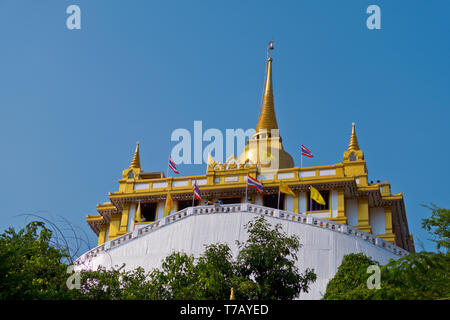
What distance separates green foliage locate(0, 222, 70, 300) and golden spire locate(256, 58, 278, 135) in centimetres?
2960

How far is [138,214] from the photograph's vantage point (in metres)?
43.5

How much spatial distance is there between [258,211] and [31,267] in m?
14.0

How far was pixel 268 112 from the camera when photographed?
5438 cm

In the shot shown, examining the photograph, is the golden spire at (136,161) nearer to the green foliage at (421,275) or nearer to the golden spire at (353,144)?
the golden spire at (353,144)

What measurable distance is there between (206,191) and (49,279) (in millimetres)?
21003

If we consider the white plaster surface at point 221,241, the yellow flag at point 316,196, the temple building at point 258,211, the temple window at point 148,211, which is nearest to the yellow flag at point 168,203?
the temple building at point 258,211

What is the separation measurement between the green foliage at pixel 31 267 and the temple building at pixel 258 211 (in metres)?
8.55

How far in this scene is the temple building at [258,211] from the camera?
3322 centimetres

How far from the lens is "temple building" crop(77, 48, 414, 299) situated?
109 feet

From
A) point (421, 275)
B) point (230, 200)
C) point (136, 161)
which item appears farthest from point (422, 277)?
point (136, 161)

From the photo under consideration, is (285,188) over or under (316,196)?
over

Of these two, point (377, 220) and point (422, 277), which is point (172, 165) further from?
point (422, 277)

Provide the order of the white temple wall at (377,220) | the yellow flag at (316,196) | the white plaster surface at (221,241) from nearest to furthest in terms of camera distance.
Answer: the white plaster surface at (221,241)
the yellow flag at (316,196)
the white temple wall at (377,220)

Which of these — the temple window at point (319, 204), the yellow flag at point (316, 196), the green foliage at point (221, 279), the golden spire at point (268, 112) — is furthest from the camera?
the golden spire at point (268, 112)
